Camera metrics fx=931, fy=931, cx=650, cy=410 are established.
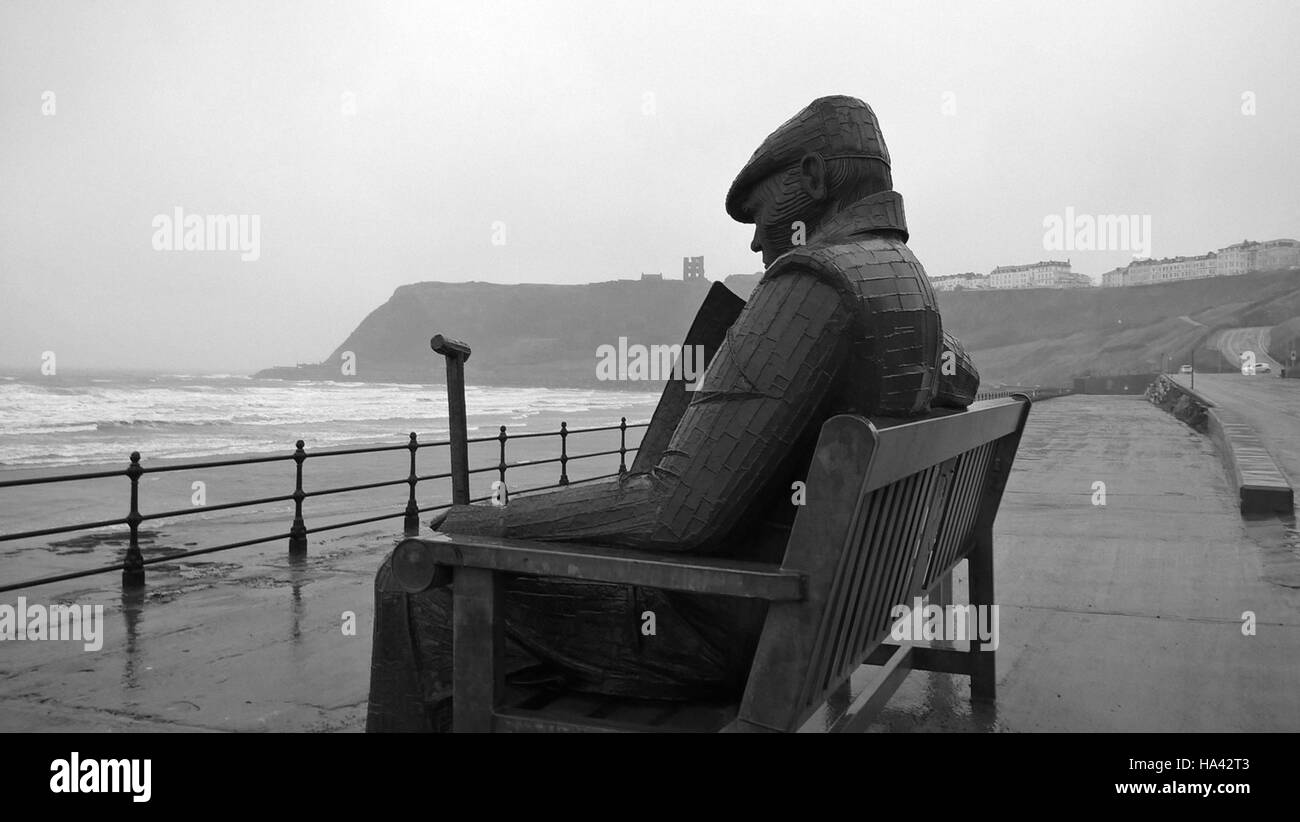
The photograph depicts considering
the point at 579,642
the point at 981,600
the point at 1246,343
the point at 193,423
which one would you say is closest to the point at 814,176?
the point at 579,642

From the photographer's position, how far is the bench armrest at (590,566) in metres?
1.70

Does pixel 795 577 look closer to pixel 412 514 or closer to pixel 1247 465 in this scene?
pixel 412 514

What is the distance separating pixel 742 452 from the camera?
1.83 m

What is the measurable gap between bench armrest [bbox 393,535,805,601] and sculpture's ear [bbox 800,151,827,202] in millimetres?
951

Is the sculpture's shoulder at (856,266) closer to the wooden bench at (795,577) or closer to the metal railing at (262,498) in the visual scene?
the wooden bench at (795,577)

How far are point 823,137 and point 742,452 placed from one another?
88 cm

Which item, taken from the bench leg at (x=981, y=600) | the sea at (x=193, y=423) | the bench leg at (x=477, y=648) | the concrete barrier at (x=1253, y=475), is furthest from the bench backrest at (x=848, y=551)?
the sea at (x=193, y=423)

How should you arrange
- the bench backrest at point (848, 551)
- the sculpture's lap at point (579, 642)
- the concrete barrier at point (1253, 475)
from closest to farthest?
the bench backrest at point (848, 551) < the sculpture's lap at point (579, 642) < the concrete barrier at point (1253, 475)

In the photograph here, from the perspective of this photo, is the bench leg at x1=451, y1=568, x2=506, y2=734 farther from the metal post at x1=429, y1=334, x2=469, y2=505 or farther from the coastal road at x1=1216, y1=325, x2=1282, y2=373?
the coastal road at x1=1216, y1=325, x2=1282, y2=373

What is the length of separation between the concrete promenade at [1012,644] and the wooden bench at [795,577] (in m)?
1.30

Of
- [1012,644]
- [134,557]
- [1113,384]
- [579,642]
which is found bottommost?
[1012,644]

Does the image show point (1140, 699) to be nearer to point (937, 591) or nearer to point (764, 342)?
point (937, 591)

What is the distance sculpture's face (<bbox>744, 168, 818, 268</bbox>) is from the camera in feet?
7.48
